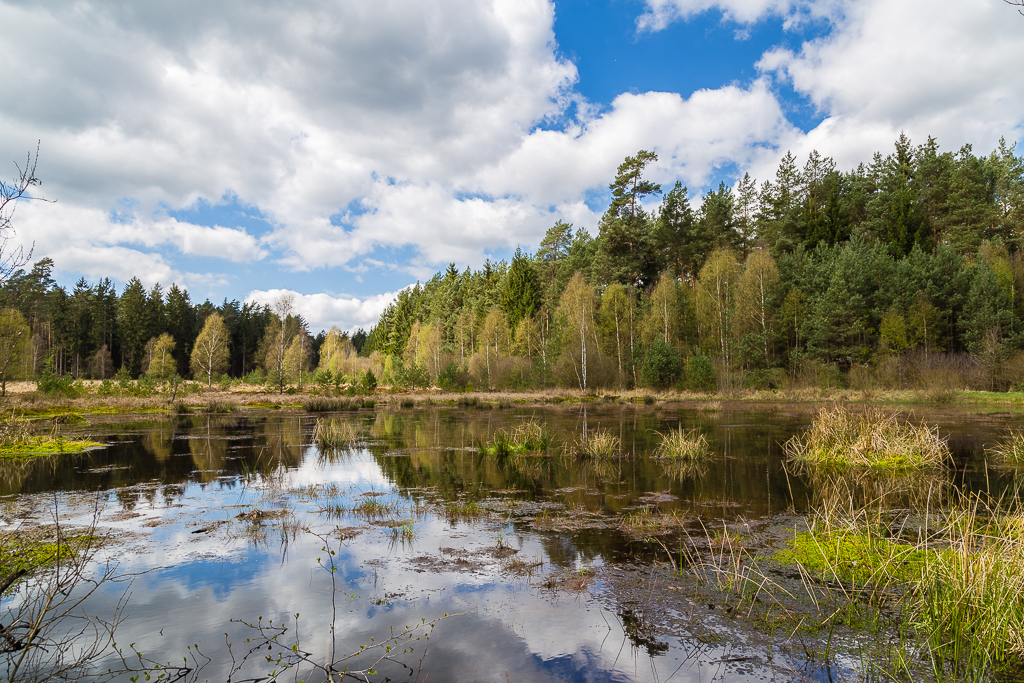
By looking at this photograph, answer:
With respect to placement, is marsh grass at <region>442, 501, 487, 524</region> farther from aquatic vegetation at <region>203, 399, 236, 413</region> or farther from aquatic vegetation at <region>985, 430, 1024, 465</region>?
aquatic vegetation at <region>203, 399, 236, 413</region>

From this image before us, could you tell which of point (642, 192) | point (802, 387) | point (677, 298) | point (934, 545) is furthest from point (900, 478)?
point (642, 192)

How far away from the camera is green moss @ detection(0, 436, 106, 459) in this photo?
627 inches

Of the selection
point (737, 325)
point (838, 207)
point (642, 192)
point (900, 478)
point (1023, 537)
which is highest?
point (642, 192)

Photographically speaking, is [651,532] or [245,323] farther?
[245,323]

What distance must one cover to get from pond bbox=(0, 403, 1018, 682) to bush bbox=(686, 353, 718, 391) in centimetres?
2442

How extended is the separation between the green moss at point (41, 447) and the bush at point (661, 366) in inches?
1399

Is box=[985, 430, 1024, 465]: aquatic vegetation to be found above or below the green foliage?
below

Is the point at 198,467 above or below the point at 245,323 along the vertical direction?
below

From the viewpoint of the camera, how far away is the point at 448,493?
11344mm

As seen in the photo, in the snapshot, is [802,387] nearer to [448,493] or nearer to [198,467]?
[448,493]

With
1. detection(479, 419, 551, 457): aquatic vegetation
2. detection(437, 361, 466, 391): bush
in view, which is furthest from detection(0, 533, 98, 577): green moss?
detection(437, 361, 466, 391): bush

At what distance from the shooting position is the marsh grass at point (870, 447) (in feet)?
43.0

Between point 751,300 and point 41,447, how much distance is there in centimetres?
4445

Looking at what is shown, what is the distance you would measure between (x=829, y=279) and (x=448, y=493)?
40620 mm
